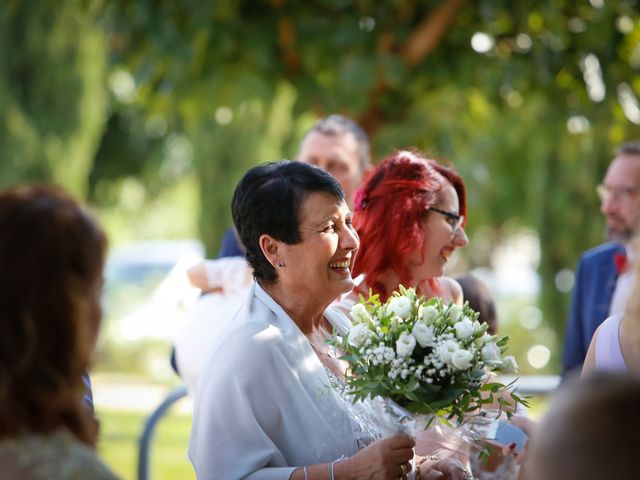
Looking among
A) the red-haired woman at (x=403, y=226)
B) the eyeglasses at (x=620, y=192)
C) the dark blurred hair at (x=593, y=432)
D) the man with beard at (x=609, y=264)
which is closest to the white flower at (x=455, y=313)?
the red-haired woman at (x=403, y=226)

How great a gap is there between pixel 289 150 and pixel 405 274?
6767mm

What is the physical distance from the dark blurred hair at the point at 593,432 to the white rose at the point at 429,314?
1284mm

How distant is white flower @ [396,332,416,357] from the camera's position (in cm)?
312

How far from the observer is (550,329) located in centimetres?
1351

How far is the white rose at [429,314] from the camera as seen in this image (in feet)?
10.7

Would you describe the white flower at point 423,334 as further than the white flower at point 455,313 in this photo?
No

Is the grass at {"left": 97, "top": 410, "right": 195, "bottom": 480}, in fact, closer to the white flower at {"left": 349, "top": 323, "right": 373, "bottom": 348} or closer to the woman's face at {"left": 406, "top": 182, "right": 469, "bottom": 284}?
the woman's face at {"left": 406, "top": 182, "right": 469, "bottom": 284}

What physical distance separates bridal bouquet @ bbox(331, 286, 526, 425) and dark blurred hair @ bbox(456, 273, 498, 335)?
6.17 feet

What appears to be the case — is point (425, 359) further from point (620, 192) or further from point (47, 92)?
point (47, 92)

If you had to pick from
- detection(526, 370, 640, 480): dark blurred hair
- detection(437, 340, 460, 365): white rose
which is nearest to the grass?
detection(437, 340, 460, 365): white rose

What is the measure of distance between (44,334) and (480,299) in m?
3.28

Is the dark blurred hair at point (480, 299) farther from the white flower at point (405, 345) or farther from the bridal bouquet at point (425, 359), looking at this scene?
the white flower at point (405, 345)

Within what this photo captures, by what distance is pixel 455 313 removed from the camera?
3.31 meters

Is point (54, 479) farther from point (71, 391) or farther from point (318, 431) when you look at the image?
point (318, 431)
